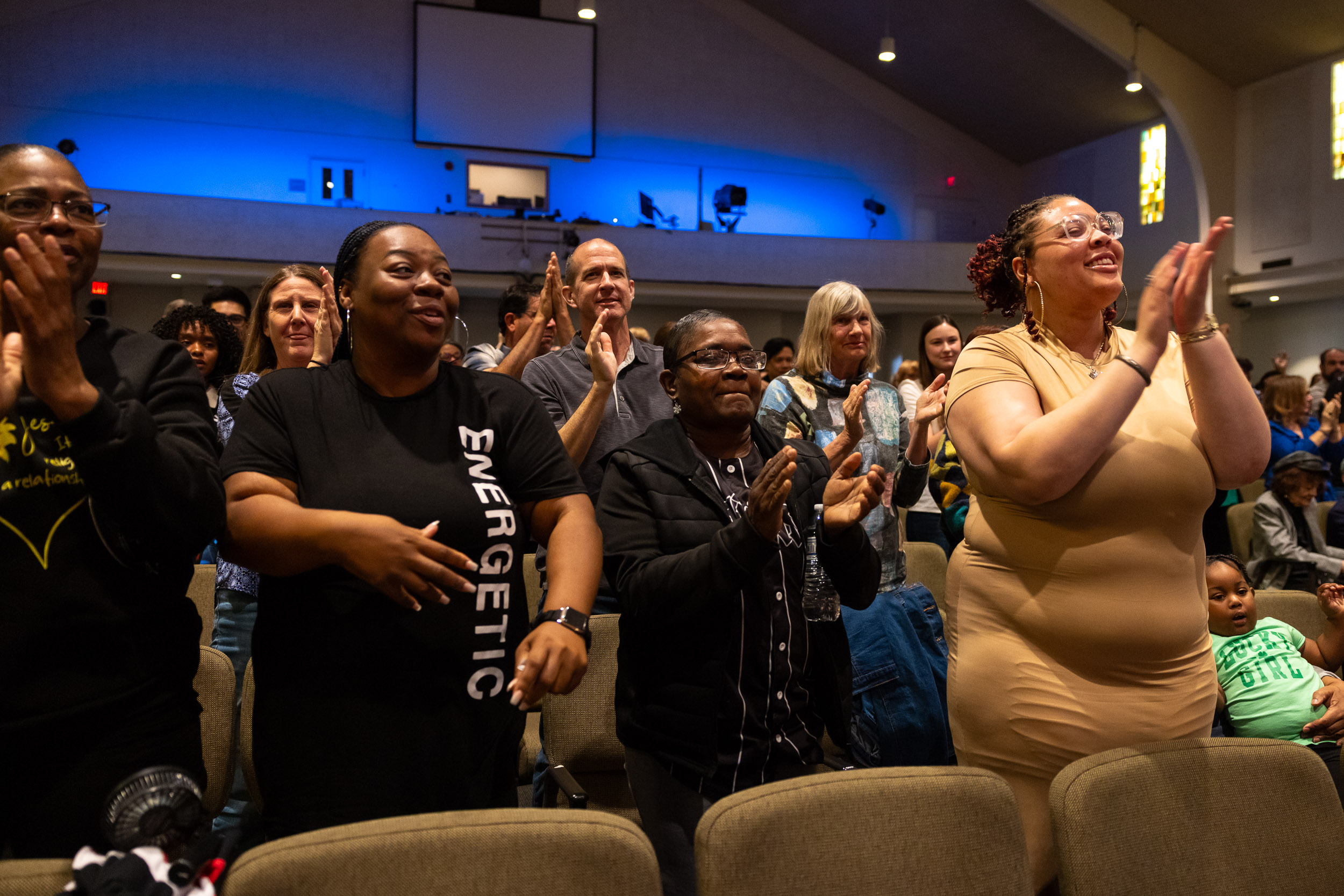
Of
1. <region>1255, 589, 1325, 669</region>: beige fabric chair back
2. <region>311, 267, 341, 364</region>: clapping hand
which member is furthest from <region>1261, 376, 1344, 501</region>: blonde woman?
<region>311, 267, 341, 364</region>: clapping hand

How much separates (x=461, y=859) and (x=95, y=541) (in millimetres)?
578

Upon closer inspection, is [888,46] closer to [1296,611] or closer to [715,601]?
[1296,611]

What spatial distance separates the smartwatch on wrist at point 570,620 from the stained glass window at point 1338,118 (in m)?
11.4

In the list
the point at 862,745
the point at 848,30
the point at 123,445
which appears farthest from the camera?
the point at 848,30

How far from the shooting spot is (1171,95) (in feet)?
34.3

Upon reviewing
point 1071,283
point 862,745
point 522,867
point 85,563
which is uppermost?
point 1071,283

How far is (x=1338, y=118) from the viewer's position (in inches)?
384

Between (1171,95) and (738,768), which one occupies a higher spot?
(1171,95)

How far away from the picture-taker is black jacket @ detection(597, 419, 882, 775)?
1570 mm

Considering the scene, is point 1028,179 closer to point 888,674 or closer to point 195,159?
point 195,159

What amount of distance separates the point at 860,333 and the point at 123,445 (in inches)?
84.9

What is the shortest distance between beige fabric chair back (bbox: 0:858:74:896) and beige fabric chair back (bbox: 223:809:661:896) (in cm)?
17

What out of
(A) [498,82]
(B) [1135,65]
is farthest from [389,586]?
(A) [498,82]

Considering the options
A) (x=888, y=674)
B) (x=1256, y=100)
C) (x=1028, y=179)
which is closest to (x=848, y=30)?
(x=1028, y=179)
